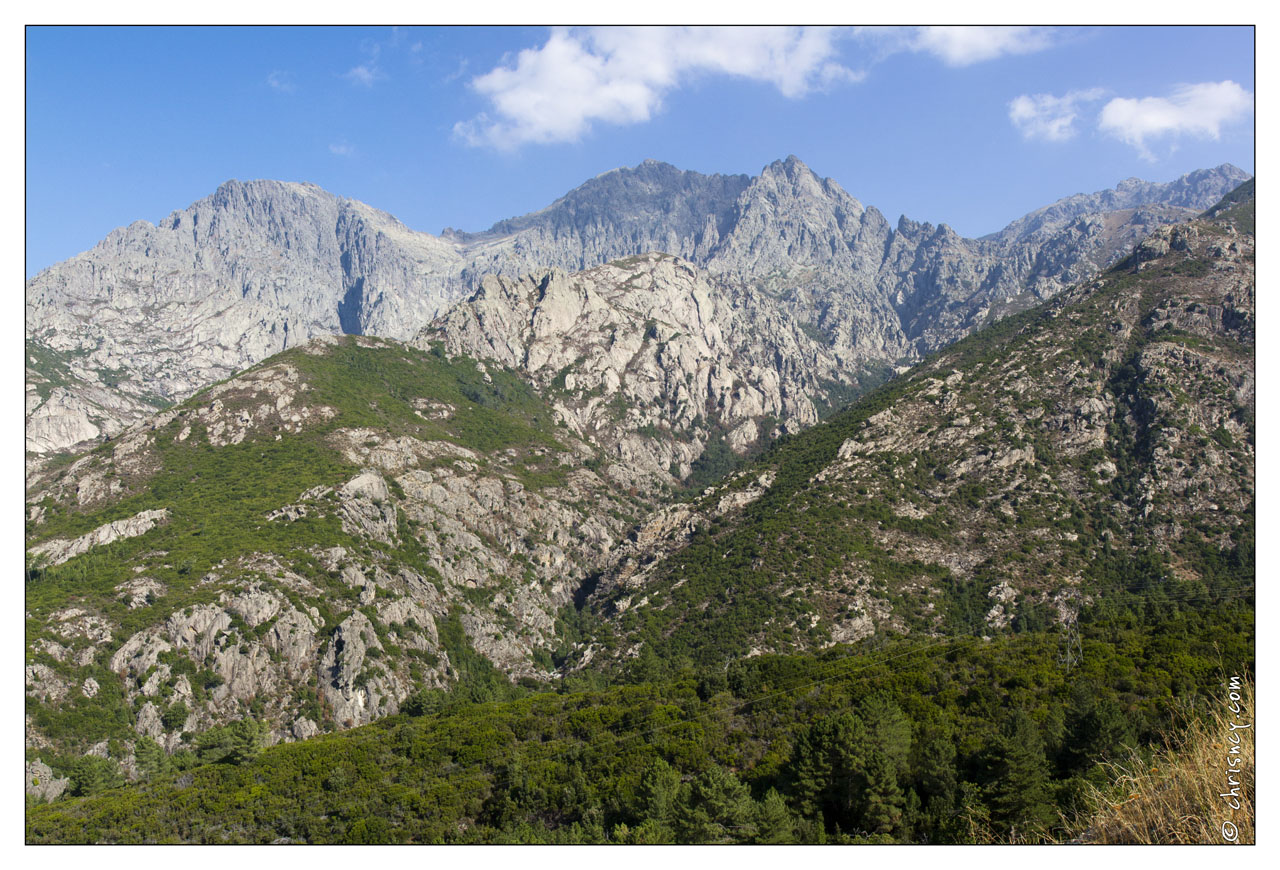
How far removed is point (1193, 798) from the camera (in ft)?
46.7

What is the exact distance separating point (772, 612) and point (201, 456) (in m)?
124

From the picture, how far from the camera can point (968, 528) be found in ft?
419

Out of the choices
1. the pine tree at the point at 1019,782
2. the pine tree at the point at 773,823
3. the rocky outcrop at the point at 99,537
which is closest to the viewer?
the pine tree at the point at 1019,782

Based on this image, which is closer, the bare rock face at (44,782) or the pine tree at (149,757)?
the bare rock face at (44,782)

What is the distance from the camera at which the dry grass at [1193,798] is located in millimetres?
14023

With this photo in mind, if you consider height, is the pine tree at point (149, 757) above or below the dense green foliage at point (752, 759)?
below

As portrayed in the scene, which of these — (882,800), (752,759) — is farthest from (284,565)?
(882,800)

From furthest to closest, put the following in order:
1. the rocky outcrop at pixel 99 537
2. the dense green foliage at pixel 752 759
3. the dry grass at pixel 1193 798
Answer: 1. the rocky outcrop at pixel 99 537
2. the dense green foliage at pixel 752 759
3. the dry grass at pixel 1193 798

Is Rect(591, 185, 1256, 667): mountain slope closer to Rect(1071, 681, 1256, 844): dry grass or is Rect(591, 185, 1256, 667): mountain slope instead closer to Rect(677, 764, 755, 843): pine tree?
Rect(677, 764, 755, 843): pine tree

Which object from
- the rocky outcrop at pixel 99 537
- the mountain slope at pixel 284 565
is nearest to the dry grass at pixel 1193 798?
the mountain slope at pixel 284 565

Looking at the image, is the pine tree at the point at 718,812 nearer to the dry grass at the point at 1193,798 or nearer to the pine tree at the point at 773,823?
the pine tree at the point at 773,823

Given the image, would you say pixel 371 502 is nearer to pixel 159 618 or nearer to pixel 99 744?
pixel 159 618

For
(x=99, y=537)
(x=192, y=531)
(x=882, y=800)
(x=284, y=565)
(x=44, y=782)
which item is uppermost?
(x=99, y=537)

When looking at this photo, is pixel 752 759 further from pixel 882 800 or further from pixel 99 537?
pixel 99 537
